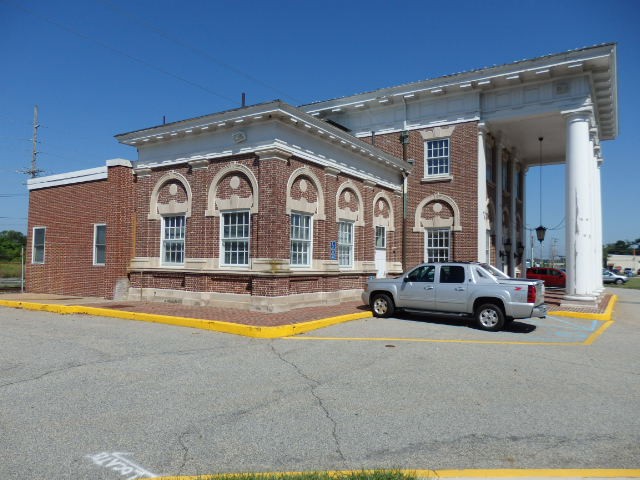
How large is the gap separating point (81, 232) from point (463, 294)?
45.8 feet

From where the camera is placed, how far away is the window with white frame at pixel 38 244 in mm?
19453

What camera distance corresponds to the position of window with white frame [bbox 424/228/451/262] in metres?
21.0

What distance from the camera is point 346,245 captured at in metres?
17.3

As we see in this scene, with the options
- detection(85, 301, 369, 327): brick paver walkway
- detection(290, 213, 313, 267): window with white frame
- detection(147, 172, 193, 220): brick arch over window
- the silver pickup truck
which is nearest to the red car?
detection(85, 301, 369, 327): brick paver walkway

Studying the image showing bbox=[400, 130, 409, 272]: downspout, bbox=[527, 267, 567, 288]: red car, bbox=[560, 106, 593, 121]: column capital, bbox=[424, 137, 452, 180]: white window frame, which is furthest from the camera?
bbox=[527, 267, 567, 288]: red car

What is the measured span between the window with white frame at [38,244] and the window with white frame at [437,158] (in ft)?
54.4

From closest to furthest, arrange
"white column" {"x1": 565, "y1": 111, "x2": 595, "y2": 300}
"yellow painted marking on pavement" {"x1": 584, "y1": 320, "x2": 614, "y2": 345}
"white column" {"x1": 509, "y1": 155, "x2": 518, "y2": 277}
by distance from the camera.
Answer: "yellow painted marking on pavement" {"x1": 584, "y1": 320, "x2": 614, "y2": 345} < "white column" {"x1": 565, "y1": 111, "x2": 595, "y2": 300} < "white column" {"x1": 509, "y1": 155, "x2": 518, "y2": 277}

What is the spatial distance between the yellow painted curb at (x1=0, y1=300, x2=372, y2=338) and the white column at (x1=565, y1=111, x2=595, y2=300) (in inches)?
345

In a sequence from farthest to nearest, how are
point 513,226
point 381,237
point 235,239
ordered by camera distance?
1. point 513,226
2. point 381,237
3. point 235,239

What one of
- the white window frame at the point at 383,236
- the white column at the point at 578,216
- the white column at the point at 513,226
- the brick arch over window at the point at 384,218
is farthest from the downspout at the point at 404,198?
the white column at the point at 513,226

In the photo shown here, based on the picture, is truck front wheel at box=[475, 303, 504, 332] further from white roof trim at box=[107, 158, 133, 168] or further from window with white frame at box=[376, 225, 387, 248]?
white roof trim at box=[107, 158, 133, 168]

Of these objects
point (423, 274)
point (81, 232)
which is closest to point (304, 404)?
point (423, 274)

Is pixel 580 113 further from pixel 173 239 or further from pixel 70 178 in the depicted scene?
pixel 70 178

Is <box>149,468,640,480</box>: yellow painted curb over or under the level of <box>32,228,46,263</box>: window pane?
under
